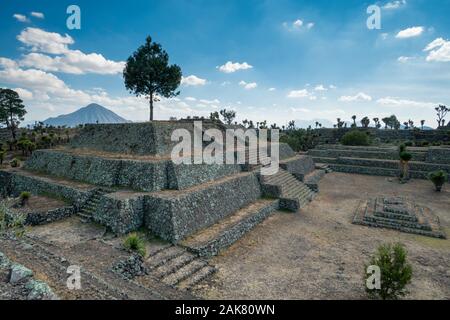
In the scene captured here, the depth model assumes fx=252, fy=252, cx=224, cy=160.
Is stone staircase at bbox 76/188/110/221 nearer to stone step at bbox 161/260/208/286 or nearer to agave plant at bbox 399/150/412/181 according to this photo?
stone step at bbox 161/260/208/286

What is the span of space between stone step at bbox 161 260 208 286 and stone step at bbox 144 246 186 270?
26.2 inches

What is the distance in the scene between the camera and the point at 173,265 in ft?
32.0

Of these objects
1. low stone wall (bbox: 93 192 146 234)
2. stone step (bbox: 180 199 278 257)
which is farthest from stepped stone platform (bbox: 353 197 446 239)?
low stone wall (bbox: 93 192 146 234)

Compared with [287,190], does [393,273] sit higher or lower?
lower

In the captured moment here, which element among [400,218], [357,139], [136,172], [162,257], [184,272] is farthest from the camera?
[357,139]

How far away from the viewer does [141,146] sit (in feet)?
62.8

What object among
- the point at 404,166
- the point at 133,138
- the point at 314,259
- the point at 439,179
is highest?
the point at 133,138

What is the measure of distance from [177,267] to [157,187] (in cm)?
569

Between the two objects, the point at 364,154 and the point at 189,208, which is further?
the point at 364,154

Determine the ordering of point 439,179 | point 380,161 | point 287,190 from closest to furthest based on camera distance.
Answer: point 287,190 → point 439,179 → point 380,161

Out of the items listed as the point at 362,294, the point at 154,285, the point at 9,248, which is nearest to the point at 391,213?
the point at 362,294

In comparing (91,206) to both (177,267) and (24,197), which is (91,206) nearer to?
(24,197)

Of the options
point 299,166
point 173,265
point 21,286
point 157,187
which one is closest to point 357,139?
point 299,166

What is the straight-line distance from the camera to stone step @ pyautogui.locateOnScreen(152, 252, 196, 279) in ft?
30.5
